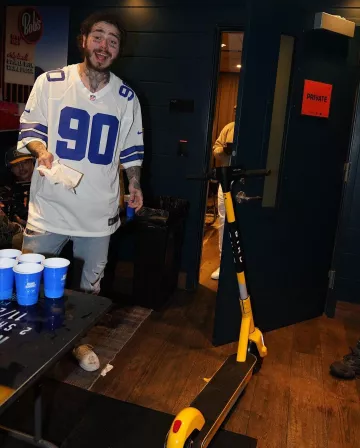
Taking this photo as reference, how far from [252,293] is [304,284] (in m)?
0.54

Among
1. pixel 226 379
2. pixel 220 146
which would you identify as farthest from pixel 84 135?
pixel 220 146

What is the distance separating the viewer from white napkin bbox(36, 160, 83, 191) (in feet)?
6.46

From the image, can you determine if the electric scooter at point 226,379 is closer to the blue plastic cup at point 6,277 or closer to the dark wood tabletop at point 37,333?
the dark wood tabletop at point 37,333

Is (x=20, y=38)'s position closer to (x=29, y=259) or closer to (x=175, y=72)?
(x=175, y=72)

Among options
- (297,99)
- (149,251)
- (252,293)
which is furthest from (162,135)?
(252,293)

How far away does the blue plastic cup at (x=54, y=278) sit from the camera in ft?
4.62

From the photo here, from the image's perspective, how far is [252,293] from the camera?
9.43 ft

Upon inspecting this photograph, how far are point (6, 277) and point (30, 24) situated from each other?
124 inches

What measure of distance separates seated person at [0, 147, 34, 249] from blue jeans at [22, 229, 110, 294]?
0.66m

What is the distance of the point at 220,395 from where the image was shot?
1981 millimetres

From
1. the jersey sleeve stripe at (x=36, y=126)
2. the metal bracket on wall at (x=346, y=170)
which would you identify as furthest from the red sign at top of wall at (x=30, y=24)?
the metal bracket on wall at (x=346, y=170)

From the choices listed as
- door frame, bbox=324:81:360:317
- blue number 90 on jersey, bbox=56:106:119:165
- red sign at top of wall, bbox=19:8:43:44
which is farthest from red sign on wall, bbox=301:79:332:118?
red sign at top of wall, bbox=19:8:43:44

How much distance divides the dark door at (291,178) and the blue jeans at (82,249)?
75 cm

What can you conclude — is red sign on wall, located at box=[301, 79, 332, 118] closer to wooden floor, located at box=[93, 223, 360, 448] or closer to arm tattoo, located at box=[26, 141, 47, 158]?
wooden floor, located at box=[93, 223, 360, 448]
